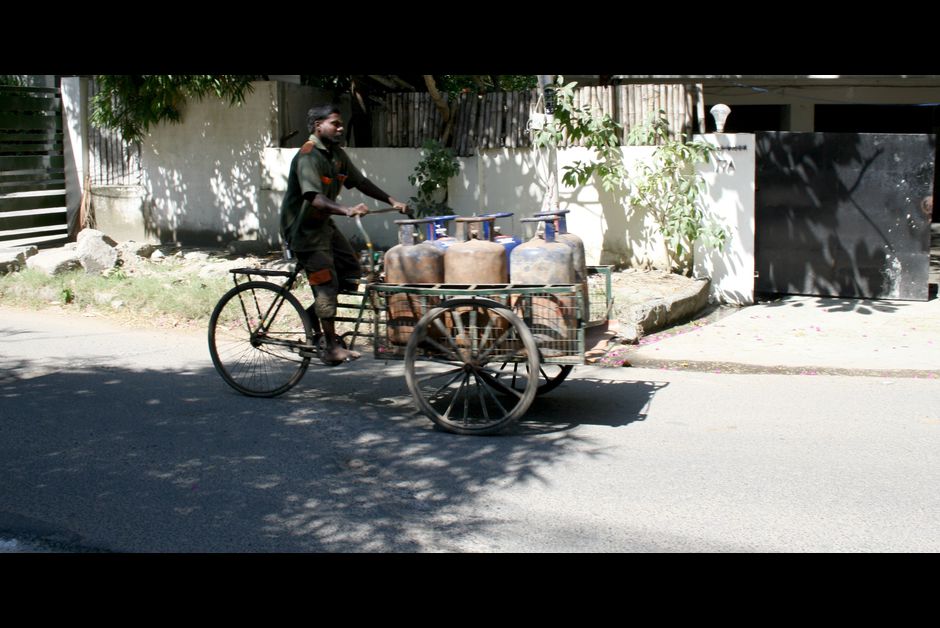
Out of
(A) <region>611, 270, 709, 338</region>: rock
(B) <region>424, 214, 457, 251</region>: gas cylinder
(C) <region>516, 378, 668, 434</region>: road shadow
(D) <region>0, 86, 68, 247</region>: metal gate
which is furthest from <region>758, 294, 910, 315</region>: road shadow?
(D) <region>0, 86, 68, 247</region>: metal gate

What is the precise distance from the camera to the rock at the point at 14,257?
12859mm

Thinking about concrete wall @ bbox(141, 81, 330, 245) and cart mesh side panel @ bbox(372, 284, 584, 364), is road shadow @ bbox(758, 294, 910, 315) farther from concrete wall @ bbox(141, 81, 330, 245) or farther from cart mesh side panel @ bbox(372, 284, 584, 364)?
concrete wall @ bbox(141, 81, 330, 245)

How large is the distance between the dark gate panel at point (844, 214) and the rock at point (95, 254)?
817 cm

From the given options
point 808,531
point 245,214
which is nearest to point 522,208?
point 245,214

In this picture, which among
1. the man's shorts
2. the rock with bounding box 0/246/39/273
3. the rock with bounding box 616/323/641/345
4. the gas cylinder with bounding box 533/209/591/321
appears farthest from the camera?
the rock with bounding box 0/246/39/273

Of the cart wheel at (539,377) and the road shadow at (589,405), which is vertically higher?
the cart wheel at (539,377)

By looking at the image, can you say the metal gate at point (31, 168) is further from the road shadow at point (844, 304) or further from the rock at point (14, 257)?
the road shadow at point (844, 304)

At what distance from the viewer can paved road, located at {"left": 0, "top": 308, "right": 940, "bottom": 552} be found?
15.7ft

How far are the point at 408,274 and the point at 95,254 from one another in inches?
296

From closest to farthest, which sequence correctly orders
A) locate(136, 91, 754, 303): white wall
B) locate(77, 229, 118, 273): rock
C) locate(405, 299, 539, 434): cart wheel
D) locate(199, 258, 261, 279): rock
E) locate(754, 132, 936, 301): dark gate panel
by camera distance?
locate(405, 299, 539, 434): cart wheel < locate(754, 132, 936, 301): dark gate panel < locate(136, 91, 754, 303): white wall < locate(199, 258, 261, 279): rock < locate(77, 229, 118, 273): rock

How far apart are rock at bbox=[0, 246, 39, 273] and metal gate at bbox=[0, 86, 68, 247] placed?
3.47 feet

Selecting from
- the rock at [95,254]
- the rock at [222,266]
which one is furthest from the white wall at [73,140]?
the rock at [222,266]

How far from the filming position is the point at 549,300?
639cm

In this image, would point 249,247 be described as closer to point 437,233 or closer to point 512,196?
point 512,196
